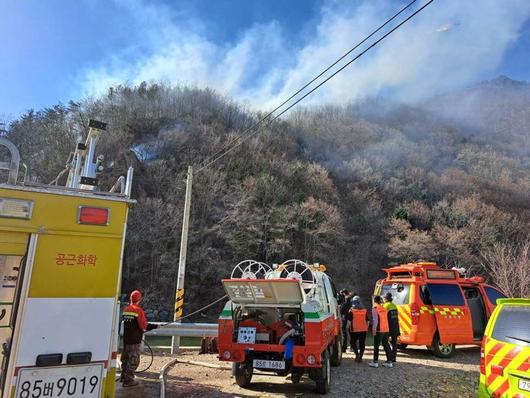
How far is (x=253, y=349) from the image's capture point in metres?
7.14

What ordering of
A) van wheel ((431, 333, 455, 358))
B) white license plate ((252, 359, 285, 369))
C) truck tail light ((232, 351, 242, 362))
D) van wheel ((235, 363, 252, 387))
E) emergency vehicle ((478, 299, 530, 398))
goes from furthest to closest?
van wheel ((431, 333, 455, 358))
van wheel ((235, 363, 252, 387))
truck tail light ((232, 351, 242, 362))
white license plate ((252, 359, 285, 369))
emergency vehicle ((478, 299, 530, 398))

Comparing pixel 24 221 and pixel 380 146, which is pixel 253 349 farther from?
pixel 380 146

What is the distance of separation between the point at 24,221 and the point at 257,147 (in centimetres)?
4742

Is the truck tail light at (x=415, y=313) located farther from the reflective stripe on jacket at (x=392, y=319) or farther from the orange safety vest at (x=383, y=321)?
the orange safety vest at (x=383, y=321)

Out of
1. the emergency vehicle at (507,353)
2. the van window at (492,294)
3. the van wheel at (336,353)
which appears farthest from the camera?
the van window at (492,294)

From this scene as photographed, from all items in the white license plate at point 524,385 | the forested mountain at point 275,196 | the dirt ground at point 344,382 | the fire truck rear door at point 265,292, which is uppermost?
the forested mountain at point 275,196

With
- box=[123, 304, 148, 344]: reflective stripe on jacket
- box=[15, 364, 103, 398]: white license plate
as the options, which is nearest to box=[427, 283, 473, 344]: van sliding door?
box=[123, 304, 148, 344]: reflective stripe on jacket

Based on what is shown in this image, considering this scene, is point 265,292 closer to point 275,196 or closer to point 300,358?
point 300,358

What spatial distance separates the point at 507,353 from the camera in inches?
196

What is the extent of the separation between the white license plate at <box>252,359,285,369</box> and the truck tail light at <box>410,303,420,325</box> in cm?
540

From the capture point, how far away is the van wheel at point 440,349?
11.2 meters

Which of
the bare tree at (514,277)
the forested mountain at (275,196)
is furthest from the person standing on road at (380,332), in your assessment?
the bare tree at (514,277)

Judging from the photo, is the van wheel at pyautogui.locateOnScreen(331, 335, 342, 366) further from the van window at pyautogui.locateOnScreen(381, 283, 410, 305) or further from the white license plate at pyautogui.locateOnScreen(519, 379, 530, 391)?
the white license plate at pyautogui.locateOnScreen(519, 379, 530, 391)

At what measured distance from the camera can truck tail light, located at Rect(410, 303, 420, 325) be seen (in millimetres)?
10906
